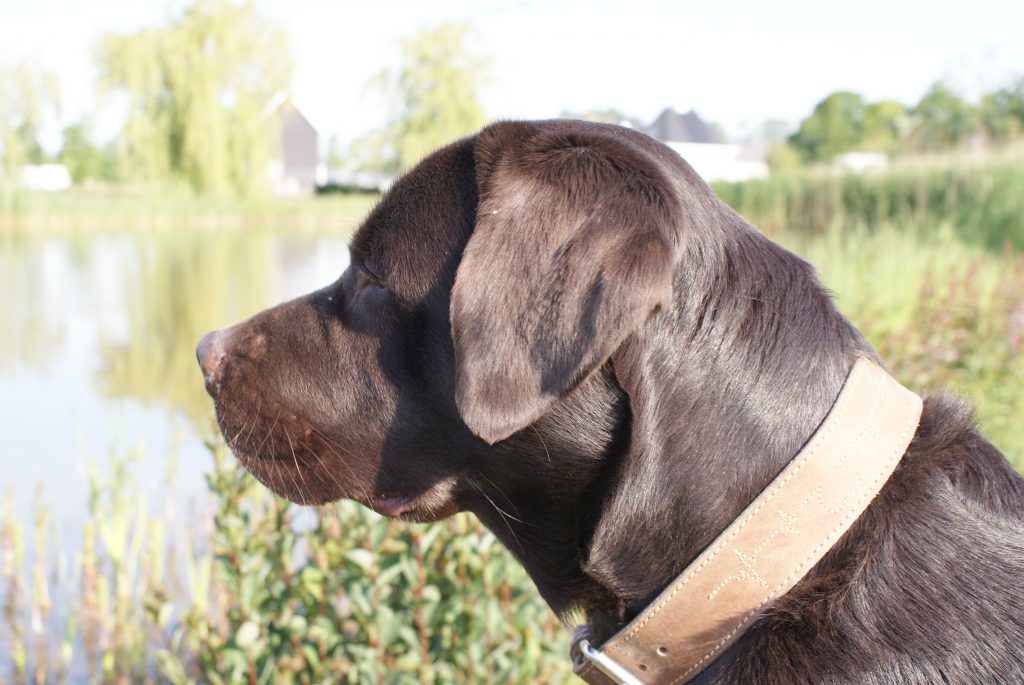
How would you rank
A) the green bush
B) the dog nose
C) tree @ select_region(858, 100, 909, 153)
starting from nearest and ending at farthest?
the dog nose < the green bush < tree @ select_region(858, 100, 909, 153)

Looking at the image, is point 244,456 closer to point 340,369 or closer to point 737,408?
point 340,369

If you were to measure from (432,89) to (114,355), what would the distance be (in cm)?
1146

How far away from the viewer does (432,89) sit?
19.6m

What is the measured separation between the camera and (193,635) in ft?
11.0

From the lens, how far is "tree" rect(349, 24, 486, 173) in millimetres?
18141

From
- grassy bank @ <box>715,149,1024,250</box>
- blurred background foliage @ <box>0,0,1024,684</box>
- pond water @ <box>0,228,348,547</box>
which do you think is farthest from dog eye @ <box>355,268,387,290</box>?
grassy bank @ <box>715,149,1024,250</box>

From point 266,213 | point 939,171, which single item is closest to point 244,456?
point 939,171

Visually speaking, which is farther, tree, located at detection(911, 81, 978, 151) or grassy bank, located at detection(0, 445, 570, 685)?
tree, located at detection(911, 81, 978, 151)

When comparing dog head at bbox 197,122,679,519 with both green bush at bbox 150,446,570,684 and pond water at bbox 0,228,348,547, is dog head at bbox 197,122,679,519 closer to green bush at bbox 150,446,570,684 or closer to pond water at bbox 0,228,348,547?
pond water at bbox 0,228,348,547

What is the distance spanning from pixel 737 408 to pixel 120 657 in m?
3.75

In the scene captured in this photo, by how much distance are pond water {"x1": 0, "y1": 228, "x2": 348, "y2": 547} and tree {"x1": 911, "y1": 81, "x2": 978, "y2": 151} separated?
15446mm

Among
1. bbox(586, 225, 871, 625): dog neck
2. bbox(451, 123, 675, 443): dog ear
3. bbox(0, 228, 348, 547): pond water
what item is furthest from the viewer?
bbox(0, 228, 348, 547): pond water

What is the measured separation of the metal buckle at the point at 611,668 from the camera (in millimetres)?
1781

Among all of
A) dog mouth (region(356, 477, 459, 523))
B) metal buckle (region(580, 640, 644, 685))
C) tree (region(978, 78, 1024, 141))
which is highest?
dog mouth (region(356, 477, 459, 523))
